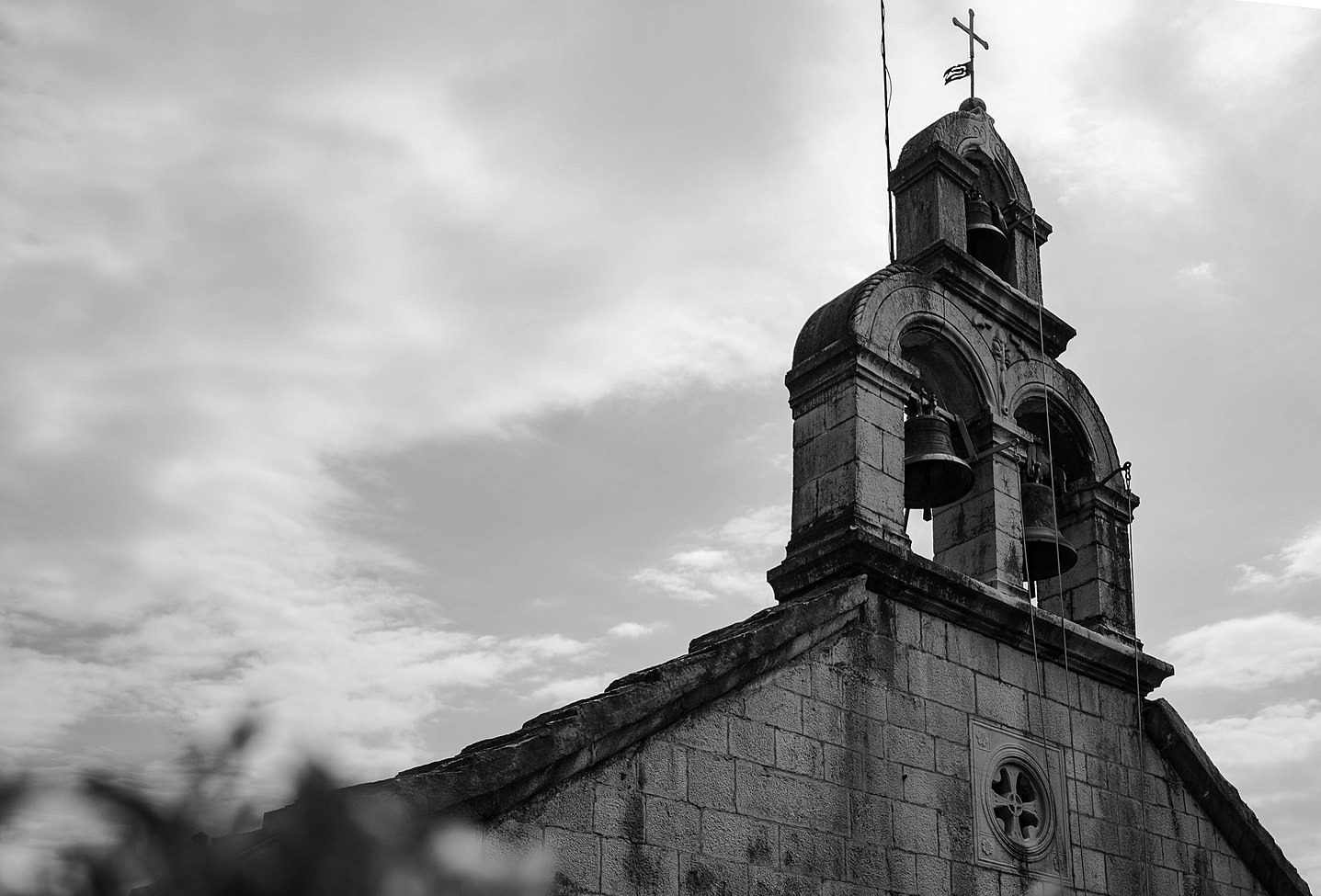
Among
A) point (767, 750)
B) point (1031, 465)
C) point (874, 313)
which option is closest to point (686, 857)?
point (767, 750)

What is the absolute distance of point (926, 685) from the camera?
6133mm

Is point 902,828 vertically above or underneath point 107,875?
above

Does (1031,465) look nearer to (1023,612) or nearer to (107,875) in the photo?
(1023,612)

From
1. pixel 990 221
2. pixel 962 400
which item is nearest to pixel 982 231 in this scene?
pixel 990 221

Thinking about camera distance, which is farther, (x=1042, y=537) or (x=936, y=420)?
(x=1042, y=537)

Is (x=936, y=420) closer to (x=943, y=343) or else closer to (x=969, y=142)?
(x=943, y=343)

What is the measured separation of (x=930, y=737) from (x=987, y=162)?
413cm

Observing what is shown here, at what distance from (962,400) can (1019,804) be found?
7.65 ft

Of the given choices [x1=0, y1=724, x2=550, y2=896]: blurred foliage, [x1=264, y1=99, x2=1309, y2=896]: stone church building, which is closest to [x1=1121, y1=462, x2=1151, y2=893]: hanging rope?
[x1=264, y1=99, x2=1309, y2=896]: stone church building

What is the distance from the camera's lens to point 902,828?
5715 millimetres

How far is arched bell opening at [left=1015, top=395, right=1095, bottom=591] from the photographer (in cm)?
753

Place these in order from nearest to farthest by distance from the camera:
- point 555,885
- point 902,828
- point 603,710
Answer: point 555,885
point 603,710
point 902,828

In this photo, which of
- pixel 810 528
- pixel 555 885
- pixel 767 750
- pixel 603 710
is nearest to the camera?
pixel 555 885

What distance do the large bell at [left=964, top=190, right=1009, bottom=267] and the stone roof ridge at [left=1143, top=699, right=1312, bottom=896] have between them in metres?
2.95
